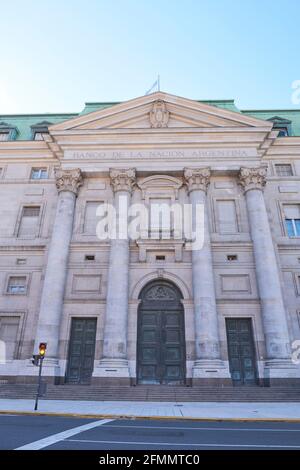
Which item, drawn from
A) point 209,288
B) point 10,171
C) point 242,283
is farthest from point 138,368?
point 10,171

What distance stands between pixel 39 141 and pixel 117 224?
10.5m

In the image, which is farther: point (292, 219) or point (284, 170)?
point (284, 170)

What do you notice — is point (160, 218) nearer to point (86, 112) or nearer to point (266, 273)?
point (266, 273)

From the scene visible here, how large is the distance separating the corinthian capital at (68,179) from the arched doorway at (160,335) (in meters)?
9.14

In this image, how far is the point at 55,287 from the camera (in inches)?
798

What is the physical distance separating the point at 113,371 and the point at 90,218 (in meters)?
10.8

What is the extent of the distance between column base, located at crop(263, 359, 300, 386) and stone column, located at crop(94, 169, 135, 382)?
7882 millimetres

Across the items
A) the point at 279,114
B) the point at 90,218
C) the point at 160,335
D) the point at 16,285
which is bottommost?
the point at 160,335

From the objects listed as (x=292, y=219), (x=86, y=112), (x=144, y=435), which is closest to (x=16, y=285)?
(x=86, y=112)

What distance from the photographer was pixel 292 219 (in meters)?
23.7

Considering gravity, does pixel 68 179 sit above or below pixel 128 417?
above

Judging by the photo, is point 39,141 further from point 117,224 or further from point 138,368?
point 138,368

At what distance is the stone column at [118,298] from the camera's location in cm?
1816

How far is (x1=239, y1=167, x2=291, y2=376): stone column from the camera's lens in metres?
18.4
